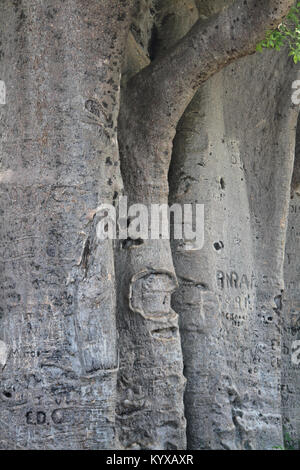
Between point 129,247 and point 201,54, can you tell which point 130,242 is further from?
point 201,54

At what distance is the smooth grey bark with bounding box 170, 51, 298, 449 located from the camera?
547cm

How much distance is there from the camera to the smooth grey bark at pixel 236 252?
547cm

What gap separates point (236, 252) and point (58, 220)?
1905mm

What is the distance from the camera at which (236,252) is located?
6.03m

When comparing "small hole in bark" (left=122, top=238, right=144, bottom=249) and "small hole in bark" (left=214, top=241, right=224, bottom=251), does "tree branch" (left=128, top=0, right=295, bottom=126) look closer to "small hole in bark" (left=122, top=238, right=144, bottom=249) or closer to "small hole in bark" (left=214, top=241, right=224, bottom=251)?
"small hole in bark" (left=122, top=238, right=144, bottom=249)

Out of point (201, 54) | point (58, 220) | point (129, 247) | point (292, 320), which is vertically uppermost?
point (201, 54)

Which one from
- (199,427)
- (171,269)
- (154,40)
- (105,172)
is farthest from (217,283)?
(154,40)

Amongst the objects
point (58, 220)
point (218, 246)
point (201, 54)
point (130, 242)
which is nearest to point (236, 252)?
point (218, 246)

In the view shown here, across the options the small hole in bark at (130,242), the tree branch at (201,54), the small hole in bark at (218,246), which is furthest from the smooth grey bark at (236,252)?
the tree branch at (201,54)

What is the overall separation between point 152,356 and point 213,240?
3.78 feet

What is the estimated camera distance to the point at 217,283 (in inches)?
225

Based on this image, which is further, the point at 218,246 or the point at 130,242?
the point at 218,246

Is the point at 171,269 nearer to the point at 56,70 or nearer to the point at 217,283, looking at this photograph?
the point at 217,283

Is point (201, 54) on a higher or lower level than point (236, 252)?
higher
